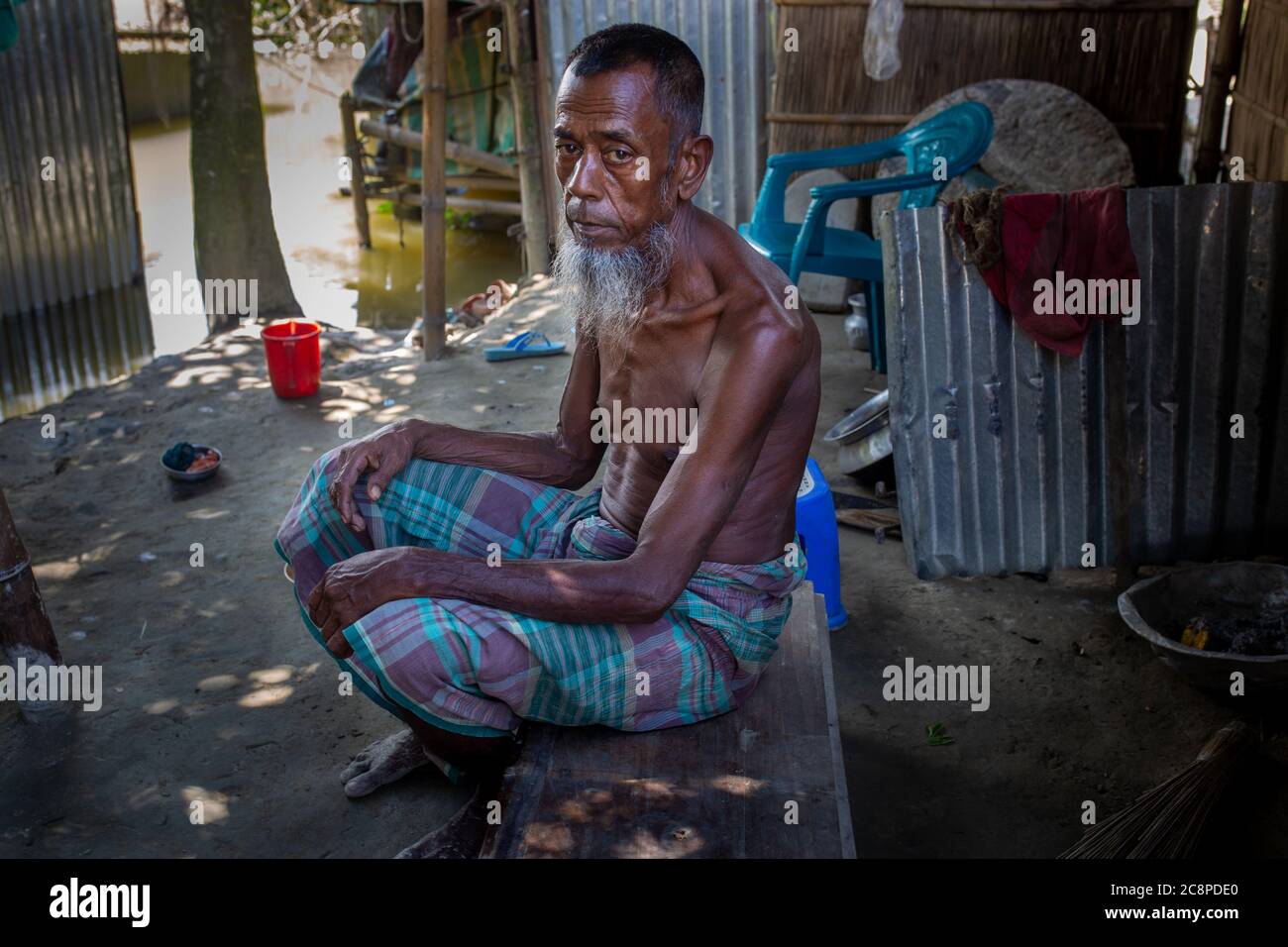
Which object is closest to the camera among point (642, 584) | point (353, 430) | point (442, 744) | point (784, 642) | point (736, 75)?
point (642, 584)

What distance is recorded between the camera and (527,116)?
842cm

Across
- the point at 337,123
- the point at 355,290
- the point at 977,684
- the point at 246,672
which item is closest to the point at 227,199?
the point at 355,290

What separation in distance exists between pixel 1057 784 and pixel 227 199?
7.21 m

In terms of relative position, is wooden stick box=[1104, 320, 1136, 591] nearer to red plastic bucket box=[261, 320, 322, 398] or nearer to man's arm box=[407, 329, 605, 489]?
man's arm box=[407, 329, 605, 489]

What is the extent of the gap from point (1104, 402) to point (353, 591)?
3083 mm

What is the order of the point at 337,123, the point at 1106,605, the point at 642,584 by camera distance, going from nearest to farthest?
1. the point at 642,584
2. the point at 1106,605
3. the point at 337,123

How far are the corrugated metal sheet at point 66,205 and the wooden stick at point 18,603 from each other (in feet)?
17.8

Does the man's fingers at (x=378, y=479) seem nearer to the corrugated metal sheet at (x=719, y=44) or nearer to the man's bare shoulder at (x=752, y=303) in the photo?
the man's bare shoulder at (x=752, y=303)

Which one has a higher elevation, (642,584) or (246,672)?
(642,584)

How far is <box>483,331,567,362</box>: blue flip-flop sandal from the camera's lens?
23.6ft

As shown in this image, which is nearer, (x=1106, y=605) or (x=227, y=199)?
(x=1106, y=605)

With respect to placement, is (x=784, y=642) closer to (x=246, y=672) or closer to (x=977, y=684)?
(x=977, y=684)

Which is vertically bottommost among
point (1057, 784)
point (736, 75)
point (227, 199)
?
point (1057, 784)

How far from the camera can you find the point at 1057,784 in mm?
3371
